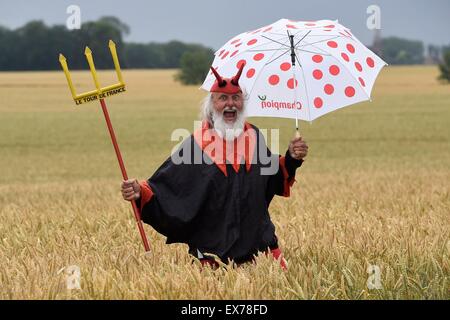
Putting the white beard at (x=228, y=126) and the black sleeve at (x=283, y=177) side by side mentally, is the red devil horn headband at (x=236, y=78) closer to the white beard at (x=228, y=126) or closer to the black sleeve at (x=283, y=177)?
the white beard at (x=228, y=126)

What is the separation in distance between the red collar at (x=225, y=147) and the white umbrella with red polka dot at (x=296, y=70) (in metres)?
0.22

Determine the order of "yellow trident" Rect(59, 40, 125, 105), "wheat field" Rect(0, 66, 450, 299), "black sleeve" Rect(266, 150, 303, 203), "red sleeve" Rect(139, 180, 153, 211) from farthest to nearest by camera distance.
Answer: "black sleeve" Rect(266, 150, 303, 203)
"red sleeve" Rect(139, 180, 153, 211)
"yellow trident" Rect(59, 40, 125, 105)
"wheat field" Rect(0, 66, 450, 299)

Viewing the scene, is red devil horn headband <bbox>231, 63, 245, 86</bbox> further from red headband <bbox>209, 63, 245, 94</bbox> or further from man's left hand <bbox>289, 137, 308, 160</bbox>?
man's left hand <bbox>289, 137, 308, 160</bbox>

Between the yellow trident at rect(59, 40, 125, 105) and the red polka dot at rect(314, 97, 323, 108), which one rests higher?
the yellow trident at rect(59, 40, 125, 105)

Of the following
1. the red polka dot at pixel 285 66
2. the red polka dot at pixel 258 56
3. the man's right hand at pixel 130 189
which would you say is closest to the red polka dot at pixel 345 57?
the red polka dot at pixel 285 66

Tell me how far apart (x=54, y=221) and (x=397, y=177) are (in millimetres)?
6489

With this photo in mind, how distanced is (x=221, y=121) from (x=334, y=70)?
89 cm

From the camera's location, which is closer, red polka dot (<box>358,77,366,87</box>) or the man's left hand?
the man's left hand

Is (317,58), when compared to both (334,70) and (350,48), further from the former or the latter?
(350,48)

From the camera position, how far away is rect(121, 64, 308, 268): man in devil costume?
16.6 ft

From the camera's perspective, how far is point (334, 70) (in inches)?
216

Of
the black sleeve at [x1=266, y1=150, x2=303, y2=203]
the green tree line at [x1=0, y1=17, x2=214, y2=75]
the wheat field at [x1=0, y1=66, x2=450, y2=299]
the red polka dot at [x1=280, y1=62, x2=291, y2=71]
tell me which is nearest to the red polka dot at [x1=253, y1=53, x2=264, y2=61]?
the red polka dot at [x1=280, y1=62, x2=291, y2=71]

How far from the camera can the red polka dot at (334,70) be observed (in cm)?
546
